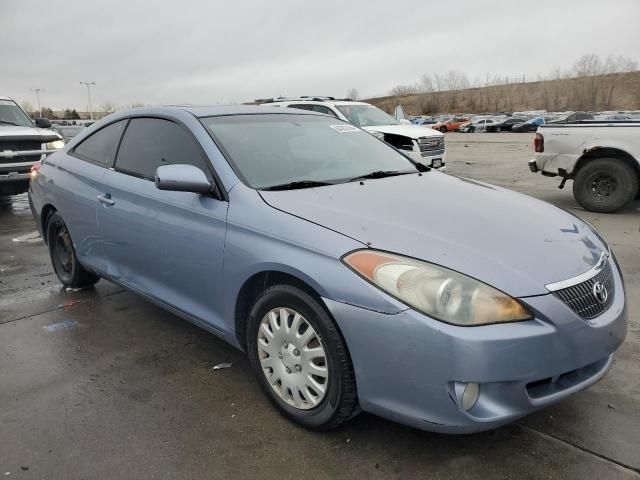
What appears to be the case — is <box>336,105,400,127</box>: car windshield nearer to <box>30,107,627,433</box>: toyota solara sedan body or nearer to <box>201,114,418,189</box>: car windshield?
<box>201,114,418,189</box>: car windshield

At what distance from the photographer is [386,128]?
11.9m

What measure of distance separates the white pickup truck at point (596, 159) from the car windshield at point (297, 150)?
5043 mm

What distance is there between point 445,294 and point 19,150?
9349 millimetres

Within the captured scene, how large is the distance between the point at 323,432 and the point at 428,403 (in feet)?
2.21

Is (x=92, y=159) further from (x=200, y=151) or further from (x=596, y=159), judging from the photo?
(x=596, y=159)

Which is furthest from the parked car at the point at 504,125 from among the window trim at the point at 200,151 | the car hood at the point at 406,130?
the window trim at the point at 200,151

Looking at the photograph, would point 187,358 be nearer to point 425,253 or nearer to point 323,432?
point 323,432

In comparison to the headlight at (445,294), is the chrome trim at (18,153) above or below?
above

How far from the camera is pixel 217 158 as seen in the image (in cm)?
312

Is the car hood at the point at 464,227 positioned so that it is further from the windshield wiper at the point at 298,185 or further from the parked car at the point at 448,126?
the parked car at the point at 448,126

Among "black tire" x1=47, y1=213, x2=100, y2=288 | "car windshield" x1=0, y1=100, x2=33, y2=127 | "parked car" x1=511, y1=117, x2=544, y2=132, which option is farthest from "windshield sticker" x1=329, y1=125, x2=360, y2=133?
"parked car" x1=511, y1=117, x2=544, y2=132

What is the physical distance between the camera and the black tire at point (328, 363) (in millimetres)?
2391

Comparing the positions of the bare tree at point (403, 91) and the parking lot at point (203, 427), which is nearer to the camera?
the parking lot at point (203, 427)

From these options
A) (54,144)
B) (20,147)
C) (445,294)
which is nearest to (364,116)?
(54,144)
